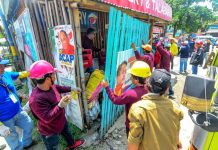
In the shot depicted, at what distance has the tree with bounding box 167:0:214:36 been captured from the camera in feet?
71.8

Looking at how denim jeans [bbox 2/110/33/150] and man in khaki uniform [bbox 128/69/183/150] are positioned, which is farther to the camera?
denim jeans [bbox 2/110/33/150]

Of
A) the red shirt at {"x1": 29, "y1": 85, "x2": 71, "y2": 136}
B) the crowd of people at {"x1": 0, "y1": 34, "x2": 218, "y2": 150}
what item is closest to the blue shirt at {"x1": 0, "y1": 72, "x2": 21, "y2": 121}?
the crowd of people at {"x1": 0, "y1": 34, "x2": 218, "y2": 150}

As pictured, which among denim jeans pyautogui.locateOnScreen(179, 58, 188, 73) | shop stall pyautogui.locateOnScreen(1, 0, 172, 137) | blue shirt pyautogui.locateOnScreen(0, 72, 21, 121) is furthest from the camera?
denim jeans pyautogui.locateOnScreen(179, 58, 188, 73)

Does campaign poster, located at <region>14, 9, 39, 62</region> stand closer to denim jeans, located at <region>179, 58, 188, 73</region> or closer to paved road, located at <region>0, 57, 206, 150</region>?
paved road, located at <region>0, 57, 206, 150</region>

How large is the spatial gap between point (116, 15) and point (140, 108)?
1888mm

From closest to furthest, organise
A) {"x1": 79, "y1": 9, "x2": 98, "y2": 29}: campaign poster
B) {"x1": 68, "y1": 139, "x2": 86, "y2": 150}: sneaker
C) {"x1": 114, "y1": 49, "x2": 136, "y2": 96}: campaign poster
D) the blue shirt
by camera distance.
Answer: the blue shirt, {"x1": 68, "y1": 139, "x2": 86, "y2": 150}: sneaker, {"x1": 114, "y1": 49, "x2": 136, "y2": 96}: campaign poster, {"x1": 79, "y1": 9, "x2": 98, "y2": 29}: campaign poster

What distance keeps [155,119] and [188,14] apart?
24.1 meters

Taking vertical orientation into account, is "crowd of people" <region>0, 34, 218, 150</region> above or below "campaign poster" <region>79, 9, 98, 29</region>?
below

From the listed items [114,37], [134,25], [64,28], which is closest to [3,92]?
[64,28]

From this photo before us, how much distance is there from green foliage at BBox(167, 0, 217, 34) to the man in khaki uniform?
22.6 m

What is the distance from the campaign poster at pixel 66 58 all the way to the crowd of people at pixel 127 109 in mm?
380

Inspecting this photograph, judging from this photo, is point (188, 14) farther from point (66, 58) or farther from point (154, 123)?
point (154, 123)

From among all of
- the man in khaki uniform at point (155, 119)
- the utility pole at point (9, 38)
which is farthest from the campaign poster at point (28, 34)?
the utility pole at point (9, 38)

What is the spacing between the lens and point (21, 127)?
309 centimetres
